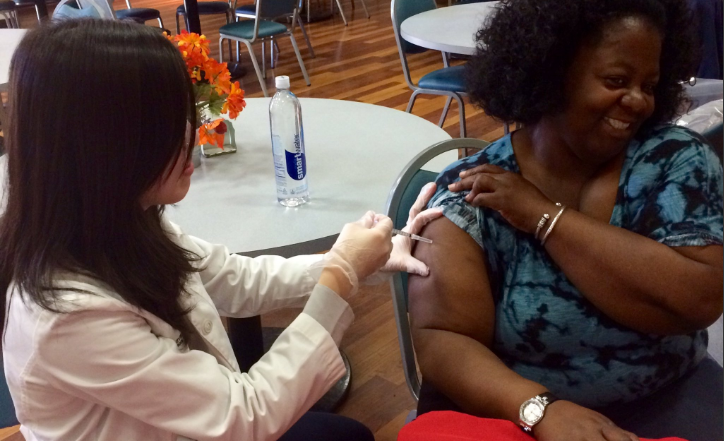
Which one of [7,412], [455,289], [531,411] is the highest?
[455,289]

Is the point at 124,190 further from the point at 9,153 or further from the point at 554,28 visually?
the point at 554,28

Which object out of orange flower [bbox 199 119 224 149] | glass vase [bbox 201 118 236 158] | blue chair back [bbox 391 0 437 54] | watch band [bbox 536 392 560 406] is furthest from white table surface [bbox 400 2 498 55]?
watch band [bbox 536 392 560 406]

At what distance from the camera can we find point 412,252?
1.16 meters

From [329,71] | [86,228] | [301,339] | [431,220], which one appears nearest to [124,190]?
[86,228]

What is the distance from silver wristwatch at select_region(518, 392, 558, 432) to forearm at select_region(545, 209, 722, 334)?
0.18 m

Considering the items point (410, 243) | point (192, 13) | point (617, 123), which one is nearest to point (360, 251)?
point (410, 243)

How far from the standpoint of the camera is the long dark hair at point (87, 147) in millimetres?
762

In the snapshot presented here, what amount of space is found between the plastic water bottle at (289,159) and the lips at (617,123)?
640mm

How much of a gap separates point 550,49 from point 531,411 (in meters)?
0.57

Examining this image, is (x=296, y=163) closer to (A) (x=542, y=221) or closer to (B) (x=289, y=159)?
(B) (x=289, y=159)

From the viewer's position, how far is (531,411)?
0.93 meters

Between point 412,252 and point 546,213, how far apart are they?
26 cm

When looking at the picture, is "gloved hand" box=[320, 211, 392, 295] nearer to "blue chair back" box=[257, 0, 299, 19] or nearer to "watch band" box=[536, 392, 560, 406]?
"watch band" box=[536, 392, 560, 406]

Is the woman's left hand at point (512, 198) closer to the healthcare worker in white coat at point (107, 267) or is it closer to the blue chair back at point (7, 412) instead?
the healthcare worker in white coat at point (107, 267)
